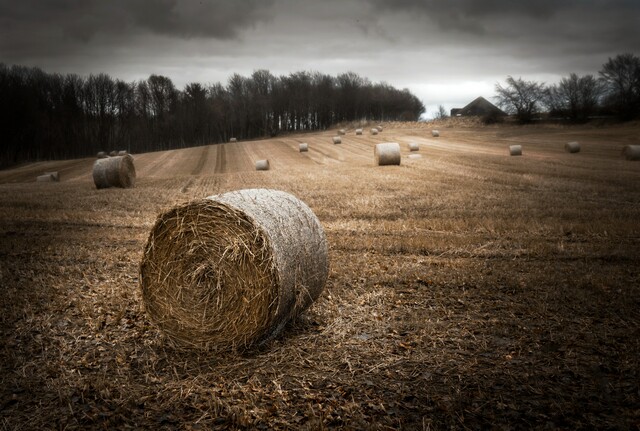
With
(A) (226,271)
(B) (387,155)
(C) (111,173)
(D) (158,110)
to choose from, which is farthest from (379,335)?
(D) (158,110)

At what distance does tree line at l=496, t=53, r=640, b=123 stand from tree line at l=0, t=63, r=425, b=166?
41.7 m

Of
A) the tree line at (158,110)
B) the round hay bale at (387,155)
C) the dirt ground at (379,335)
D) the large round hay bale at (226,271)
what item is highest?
the tree line at (158,110)

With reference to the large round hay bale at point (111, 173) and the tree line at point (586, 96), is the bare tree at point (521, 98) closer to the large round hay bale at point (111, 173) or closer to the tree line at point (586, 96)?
the tree line at point (586, 96)

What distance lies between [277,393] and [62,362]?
2.56 m

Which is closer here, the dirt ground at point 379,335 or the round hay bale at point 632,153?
the dirt ground at point 379,335

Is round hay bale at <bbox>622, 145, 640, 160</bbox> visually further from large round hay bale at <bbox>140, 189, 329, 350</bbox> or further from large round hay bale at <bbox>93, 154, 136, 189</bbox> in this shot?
large round hay bale at <bbox>140, 189, 329, 350</bbox>

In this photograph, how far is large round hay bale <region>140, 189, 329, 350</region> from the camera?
5.42 m

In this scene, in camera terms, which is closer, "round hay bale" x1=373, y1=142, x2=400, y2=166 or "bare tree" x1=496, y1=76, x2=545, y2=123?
"round hay bale" x1=373, y1=142, x2=400, y2=166

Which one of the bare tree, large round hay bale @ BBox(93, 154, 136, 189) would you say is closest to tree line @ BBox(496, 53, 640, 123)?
the bare tree

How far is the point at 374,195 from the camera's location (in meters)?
16.3

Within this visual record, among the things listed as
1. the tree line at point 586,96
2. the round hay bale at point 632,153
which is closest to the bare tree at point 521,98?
the tree line at point 586,96

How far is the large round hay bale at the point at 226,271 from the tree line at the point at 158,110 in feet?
180

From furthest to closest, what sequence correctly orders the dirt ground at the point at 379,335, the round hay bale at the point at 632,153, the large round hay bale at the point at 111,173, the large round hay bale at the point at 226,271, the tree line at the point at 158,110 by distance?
the tree line at the point at 158,110 → the round hay bale at the point at 632,153 → the large round hay bale at the point at 111,173 → the large round hay bale at the point at 226,271 → the dirt ground at the point at 379,335

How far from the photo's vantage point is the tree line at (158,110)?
61188 mm
